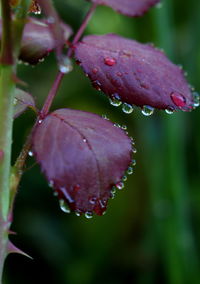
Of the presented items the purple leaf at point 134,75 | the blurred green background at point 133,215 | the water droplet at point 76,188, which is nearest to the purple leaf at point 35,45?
the purple leaf at point 134,75

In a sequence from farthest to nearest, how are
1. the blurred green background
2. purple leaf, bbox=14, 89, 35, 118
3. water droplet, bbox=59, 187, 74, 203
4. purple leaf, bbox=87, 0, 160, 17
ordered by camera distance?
the blurred green background → purple leaf, bbox=87, 0, 160, 17 → purple leaf, bbox=14, 89, 35, 118 → water droplet, bbox=59, 187, 74, 203

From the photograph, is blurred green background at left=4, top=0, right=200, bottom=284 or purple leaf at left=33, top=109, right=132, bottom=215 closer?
purple leaf at left=33, top=109, right=132, bottom=215

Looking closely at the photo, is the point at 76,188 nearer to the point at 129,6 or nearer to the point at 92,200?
the point at 92,200

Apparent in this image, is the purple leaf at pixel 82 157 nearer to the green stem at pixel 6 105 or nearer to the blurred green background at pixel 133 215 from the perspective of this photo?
the green stem at pixel 6 105

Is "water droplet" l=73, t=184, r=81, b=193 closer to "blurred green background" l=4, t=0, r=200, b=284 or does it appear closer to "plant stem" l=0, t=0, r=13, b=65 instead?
"plant stem" l=0, t=0, r=13, b=65

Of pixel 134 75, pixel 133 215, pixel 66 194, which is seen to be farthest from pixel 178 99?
pixel 133 215

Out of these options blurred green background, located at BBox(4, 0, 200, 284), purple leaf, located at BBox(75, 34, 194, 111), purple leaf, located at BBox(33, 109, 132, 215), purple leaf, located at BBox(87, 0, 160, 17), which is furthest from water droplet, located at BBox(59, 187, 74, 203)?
blurred green background, located at BBox(4, 0, 200, 284)

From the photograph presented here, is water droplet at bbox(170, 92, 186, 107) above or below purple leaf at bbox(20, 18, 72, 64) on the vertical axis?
above
